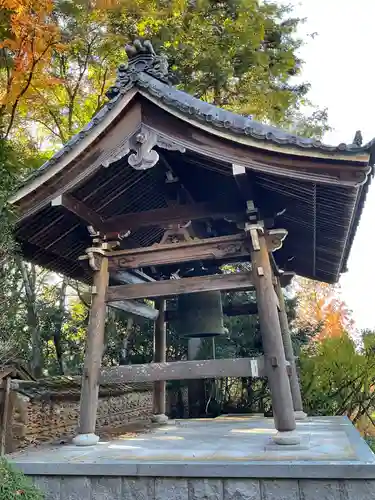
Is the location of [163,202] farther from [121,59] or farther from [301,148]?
[121,59]

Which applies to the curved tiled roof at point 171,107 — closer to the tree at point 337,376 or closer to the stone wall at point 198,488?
the stone wall at point 198,488

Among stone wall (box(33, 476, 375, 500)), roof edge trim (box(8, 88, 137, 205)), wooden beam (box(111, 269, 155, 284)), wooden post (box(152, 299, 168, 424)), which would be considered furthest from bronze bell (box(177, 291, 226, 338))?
roof edge trim (box(8, 88, 137, 205))

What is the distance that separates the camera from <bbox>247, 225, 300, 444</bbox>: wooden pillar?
4648 millimetres

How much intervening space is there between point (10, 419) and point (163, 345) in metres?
2.94

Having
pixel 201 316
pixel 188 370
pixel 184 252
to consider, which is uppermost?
pixel 184 252

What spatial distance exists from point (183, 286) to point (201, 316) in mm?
994

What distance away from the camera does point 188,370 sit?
16.8 ft

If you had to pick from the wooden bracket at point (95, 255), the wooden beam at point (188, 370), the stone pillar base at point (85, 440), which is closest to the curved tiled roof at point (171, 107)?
the wooden bracket at point (95, 255)

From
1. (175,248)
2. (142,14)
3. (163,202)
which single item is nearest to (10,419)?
(175,248)

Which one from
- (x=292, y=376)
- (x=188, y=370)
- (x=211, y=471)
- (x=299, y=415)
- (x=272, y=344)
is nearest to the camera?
(x=211, y=471)

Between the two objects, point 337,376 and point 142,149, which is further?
point 337,376

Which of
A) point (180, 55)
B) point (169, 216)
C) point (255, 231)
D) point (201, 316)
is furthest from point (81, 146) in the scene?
point (180, 55)

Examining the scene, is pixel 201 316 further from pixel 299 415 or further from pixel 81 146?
pixel 81 146

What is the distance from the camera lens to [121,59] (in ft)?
42.4
